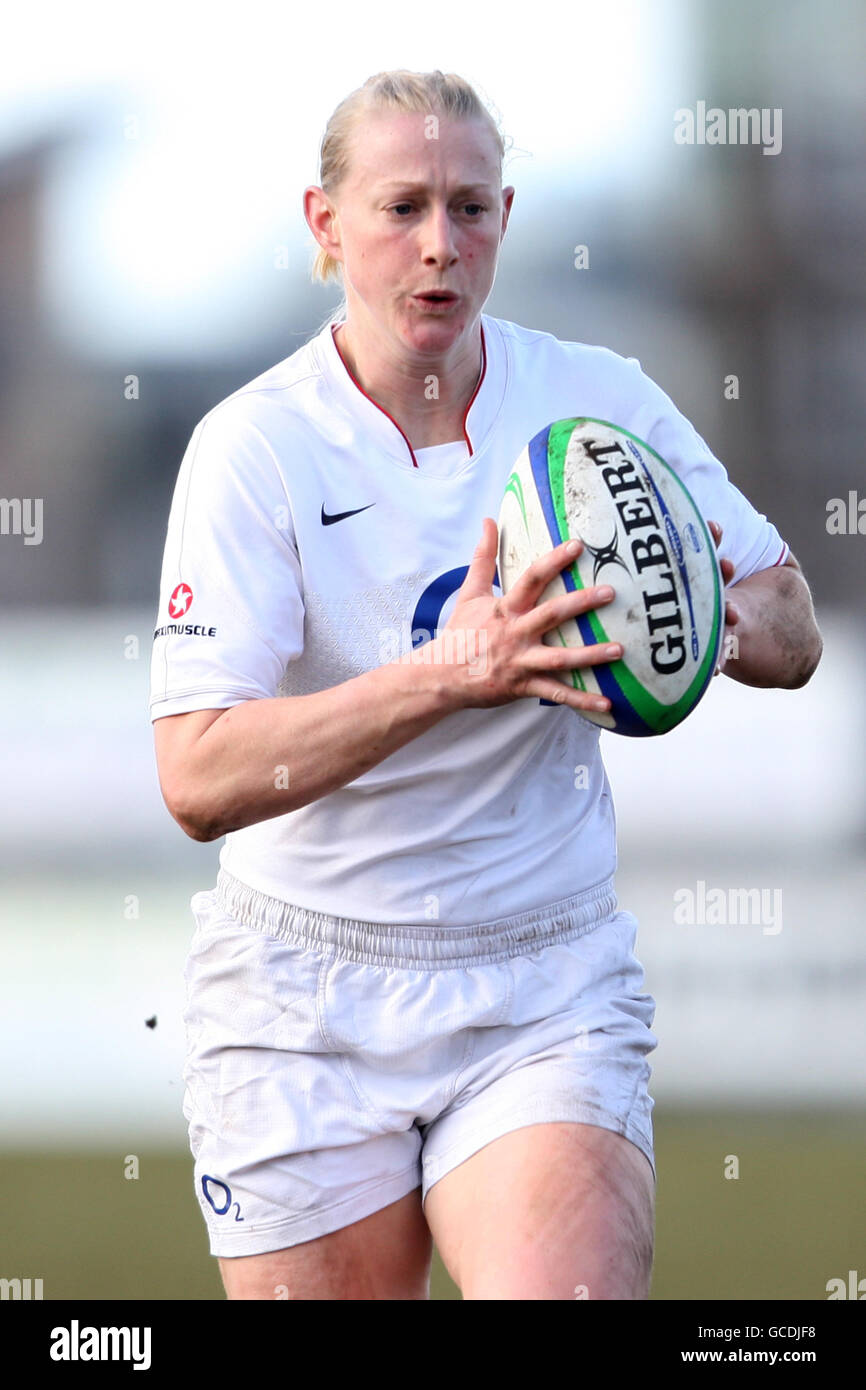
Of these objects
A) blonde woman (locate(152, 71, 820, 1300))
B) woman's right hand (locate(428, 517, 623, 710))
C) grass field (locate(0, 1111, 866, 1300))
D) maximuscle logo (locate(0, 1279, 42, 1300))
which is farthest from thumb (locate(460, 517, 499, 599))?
maximuscle logo (locate(0, 1279, 42, 1300))

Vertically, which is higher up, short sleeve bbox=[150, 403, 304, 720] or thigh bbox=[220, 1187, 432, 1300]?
short sleeve bbox=[150, 403, 304, 720]

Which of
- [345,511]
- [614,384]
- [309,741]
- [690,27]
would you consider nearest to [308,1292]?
[309,741]

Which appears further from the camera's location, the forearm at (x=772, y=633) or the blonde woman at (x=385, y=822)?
Result: the forearm at (x=772, y=633)

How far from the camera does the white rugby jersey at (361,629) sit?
1657 millimetres

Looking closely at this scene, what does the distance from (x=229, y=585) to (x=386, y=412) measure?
0.97 feet

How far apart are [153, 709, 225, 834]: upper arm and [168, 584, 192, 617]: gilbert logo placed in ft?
0.37

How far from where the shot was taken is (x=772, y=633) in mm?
1782

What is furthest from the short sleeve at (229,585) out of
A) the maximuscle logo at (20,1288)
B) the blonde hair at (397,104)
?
the maximuscle logo at (20,1288)

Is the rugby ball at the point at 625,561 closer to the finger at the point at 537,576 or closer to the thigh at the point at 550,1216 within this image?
the finger at the point at 537,576

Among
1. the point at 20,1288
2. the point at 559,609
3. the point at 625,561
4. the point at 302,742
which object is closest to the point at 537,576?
the point at 559,609

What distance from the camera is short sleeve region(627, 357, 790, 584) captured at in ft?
6.18

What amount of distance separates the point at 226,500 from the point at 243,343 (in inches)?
201

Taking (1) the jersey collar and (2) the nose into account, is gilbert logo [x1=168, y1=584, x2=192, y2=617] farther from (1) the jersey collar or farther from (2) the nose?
(2) the nose

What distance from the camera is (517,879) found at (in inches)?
67.9
